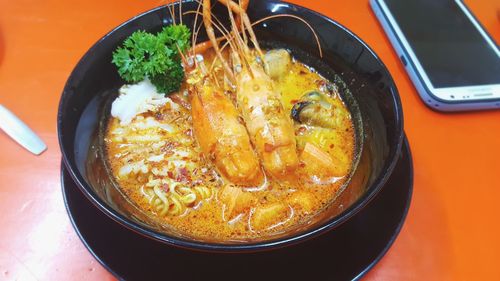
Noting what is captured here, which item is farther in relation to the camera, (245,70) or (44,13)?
(44,13)

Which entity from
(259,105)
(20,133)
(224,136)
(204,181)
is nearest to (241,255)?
(204,181)

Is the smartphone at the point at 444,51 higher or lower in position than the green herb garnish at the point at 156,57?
lower

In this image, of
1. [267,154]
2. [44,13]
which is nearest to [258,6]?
[267,154]

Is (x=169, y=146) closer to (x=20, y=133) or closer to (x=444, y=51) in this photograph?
(x=20, y=133)

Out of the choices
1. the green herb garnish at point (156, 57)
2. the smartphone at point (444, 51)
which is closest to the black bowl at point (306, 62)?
the green herb garnish at point (156, 57)

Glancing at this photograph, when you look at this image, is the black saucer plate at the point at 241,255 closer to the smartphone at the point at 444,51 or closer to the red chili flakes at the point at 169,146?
the red chili flakes at the point at 169,146

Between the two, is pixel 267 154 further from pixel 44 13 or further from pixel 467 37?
pixel 44 13
